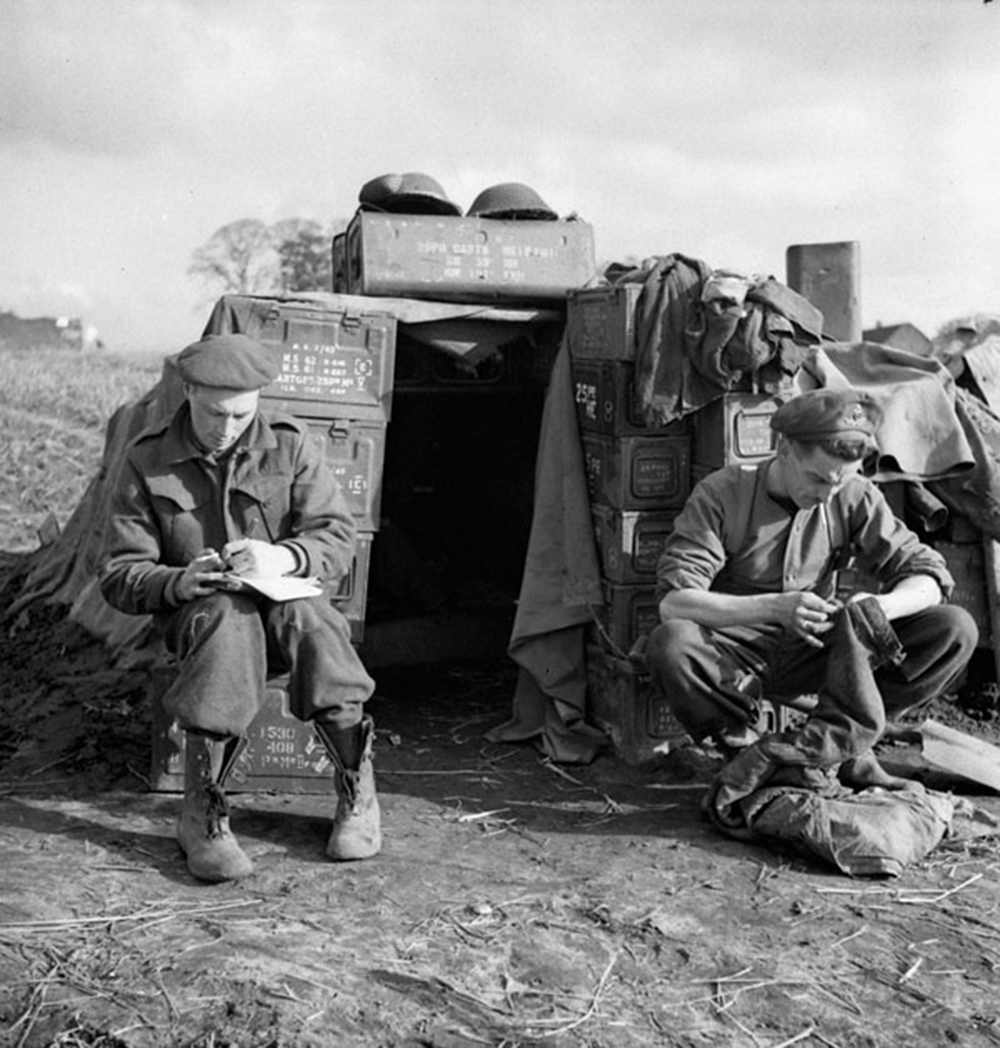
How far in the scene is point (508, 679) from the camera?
289 inches

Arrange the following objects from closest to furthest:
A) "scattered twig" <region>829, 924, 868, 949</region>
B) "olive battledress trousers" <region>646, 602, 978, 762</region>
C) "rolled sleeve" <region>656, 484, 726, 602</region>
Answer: "scattered twig" <region>829, 924, 868, 949</region> < "olive battledress trousers" <region>646, 602, 978, 762</region> < "rolled sleeve" <region>656, 484, 726, 602</region>

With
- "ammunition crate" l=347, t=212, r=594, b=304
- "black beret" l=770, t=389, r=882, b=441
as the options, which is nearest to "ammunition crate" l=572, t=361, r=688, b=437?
"ammunition crate" l=347, t=212, r=594, b=304

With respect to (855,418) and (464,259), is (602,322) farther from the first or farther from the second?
(855,418)

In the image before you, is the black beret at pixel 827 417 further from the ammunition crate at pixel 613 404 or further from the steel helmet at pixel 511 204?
the steel helmet at pixel 511 204

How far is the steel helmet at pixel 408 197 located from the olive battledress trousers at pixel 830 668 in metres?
2.59

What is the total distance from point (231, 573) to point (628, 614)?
196 cm

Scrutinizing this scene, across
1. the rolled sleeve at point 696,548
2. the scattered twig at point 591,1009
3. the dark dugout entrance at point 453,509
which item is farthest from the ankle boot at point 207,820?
the dark dugout entrance at point 453,509

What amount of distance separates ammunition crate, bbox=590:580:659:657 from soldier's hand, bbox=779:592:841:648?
1143mm

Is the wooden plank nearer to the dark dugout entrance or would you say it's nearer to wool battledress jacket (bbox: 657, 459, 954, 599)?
wool battledress jacket (bbox: 657, 459, 954, 599)

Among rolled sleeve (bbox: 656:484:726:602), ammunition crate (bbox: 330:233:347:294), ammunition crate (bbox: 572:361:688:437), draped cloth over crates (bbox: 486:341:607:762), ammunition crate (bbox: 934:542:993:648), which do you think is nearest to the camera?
rolled sleeve (bbox: 656:484:726:602)

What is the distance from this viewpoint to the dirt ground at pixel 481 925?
11.3 feet

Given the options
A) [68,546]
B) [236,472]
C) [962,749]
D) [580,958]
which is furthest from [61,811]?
[68,546]

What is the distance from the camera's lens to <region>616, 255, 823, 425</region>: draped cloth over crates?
5.46 metres

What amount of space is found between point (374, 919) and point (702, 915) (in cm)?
99
